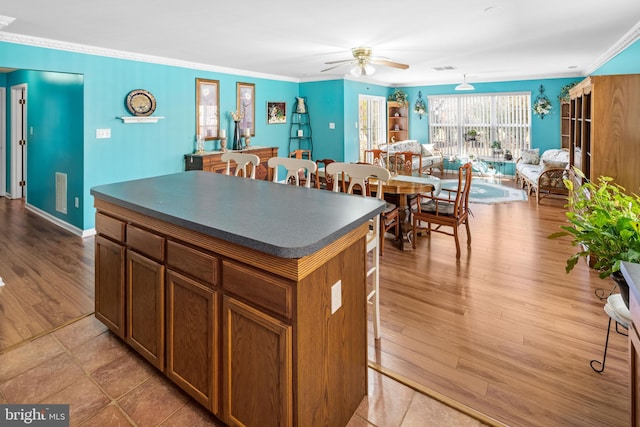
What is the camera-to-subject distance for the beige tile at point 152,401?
177cm

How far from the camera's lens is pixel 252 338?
1.46m

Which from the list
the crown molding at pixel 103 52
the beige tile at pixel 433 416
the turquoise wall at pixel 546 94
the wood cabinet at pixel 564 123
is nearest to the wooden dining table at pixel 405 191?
the beige tile at pixel 433 416

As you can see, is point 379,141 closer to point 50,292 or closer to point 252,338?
point 50,292

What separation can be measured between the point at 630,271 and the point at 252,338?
126cm

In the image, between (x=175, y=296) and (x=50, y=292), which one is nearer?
(x=175, y=296)

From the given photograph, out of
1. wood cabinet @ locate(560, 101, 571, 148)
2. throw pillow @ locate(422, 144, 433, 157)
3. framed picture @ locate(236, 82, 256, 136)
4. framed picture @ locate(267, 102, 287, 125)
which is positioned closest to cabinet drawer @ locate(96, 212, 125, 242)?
framed picture @ locate(236, 82, 256, 136)

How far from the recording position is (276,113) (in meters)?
7.61

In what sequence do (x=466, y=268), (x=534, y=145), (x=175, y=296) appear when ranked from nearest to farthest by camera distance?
1. (x=175, y=296)
2. (x=466, y=268)
3. (x=534, y=145)

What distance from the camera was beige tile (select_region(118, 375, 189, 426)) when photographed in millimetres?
1771

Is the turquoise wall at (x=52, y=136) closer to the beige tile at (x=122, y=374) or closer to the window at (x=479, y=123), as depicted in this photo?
the beige tile at (x=122, y=374)

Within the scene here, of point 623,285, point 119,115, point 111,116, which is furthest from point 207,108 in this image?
point 623,285

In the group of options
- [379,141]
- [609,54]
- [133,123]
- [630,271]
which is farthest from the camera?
[379,141]

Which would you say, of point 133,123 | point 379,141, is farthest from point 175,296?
point 379,141

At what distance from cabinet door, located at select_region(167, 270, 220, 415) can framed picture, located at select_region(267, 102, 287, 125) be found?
6.10 metres
